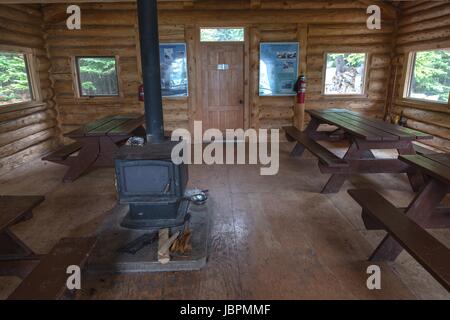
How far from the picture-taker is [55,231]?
2.93m

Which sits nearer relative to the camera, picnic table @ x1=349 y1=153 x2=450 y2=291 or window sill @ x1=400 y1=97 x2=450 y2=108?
picnic table @ x1=349 y1=153 x2=450 y2=291

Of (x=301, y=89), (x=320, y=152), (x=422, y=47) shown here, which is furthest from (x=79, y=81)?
(x=422, y=47)

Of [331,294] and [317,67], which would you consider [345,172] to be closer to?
[331,294]

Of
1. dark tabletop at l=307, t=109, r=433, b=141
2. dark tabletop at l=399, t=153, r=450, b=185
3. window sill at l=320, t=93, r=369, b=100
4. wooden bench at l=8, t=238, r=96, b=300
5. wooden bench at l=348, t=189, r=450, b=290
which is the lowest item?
wooden bench at l=8, t=238, r=96, b=300

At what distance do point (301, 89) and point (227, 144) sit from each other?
1.76 m

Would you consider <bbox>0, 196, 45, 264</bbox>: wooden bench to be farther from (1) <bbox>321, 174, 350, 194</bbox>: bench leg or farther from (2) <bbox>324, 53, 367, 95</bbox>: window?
(2) <bbox>324, 53, 367, 95</bbox>: window

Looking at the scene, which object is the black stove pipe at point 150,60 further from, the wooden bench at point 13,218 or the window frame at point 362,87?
the window frame at point 362,87

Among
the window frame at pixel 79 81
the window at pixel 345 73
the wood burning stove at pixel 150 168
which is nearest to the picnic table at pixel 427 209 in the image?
the wood burning stove at pixel 150 168

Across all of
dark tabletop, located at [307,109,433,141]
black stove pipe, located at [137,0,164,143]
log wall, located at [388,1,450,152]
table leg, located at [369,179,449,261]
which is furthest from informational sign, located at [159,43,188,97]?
table leg, located at [369,179,449,261]

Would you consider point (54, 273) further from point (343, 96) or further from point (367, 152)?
point (343, 96)

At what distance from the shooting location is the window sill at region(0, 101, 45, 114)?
4.76 metres

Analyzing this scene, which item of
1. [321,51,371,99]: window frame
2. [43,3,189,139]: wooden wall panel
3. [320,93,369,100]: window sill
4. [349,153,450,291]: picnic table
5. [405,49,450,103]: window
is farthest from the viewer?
[320,93,369,100]: window sill
